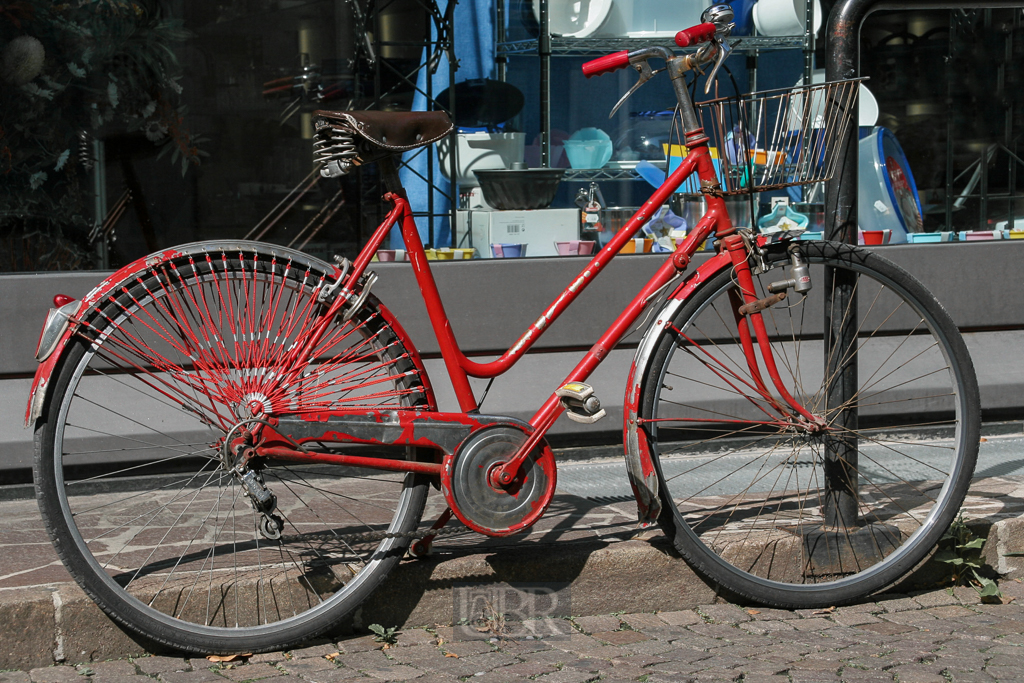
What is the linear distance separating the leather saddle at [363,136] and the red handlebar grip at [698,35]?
0.78 metres

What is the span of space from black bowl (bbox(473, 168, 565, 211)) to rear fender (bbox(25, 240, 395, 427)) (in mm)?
2392

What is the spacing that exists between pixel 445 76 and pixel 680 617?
3.01 meters

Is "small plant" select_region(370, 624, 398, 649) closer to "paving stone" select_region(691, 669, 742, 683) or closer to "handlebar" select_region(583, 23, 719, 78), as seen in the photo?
"paving stone" select_region(691, 669, 742, 683)

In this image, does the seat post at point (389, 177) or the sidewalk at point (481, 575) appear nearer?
Answer: the sidewalk at point (481, 575)

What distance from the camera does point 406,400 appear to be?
3168 mm

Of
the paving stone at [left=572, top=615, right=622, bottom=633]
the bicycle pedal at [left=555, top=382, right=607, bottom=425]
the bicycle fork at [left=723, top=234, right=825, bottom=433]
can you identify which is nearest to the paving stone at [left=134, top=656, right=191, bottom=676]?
the paving stone at [left=572, top=615, right=622, bottom=633]

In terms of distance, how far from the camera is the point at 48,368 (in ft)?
9.39

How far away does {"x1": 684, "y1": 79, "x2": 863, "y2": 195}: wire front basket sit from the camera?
3066 mm

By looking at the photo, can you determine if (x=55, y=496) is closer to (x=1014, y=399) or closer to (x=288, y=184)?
(x=288, y=184)

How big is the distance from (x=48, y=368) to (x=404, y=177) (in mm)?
2648

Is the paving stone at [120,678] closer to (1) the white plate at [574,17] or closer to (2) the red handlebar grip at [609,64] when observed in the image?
(2) the red handlebar grip at [609,64]

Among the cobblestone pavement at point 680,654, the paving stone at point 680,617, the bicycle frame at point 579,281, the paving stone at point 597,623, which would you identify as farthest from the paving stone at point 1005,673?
the bicycle frame at point 579,281

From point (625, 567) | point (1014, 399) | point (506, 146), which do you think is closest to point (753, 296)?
point (625, 567)

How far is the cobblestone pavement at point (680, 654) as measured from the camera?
2.86m
